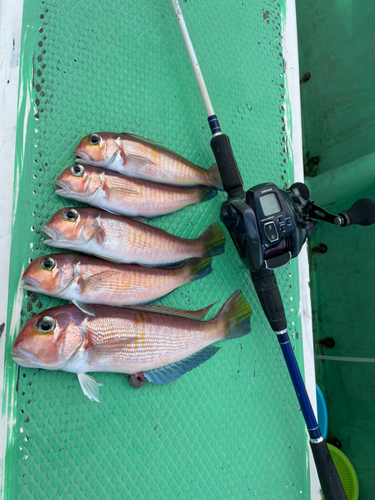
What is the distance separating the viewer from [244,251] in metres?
1.24

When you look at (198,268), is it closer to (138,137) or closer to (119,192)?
(119,192)

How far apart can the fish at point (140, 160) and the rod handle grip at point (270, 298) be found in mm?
371

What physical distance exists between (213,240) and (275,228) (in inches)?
8.7

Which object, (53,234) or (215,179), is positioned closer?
(53,234)

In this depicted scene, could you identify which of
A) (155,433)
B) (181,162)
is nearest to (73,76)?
(181,162)

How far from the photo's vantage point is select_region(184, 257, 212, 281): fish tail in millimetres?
1253

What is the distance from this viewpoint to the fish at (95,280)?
1.02 meters

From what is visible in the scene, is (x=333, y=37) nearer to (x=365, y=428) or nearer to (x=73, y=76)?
(x=73, y=76)

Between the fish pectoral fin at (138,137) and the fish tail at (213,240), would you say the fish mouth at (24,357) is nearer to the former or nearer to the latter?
the fish tail at (213,240)

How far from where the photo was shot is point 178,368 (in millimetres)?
1210

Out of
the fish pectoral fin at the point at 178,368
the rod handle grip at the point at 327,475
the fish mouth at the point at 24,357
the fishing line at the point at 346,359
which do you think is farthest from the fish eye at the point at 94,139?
the fishing line at the point at 346,359

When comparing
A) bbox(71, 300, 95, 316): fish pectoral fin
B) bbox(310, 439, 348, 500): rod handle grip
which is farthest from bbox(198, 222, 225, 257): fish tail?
bbox(310, 439, 348, 500): rod handle grip

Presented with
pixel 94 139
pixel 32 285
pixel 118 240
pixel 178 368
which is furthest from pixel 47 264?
pixel 178 368

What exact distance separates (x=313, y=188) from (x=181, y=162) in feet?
3.75
